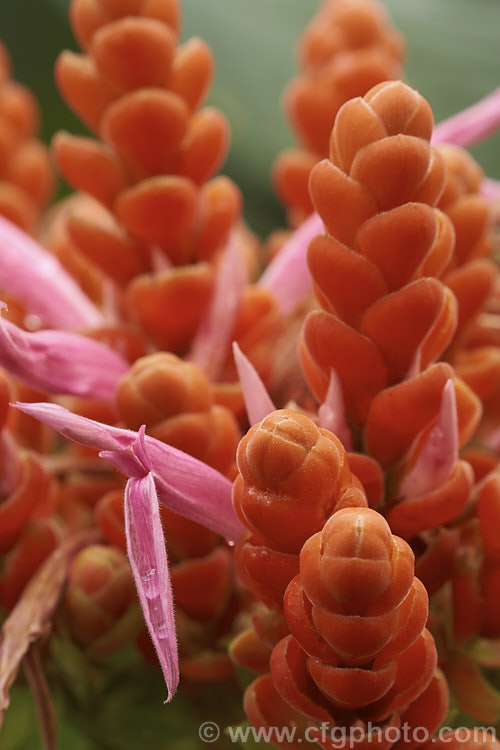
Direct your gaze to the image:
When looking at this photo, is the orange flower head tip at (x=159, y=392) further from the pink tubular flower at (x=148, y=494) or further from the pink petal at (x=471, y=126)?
the pink petal at (x=471, y=126)

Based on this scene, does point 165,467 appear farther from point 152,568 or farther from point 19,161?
point 19,161

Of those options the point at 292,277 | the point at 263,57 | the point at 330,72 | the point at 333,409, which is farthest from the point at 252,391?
the point at 263,57

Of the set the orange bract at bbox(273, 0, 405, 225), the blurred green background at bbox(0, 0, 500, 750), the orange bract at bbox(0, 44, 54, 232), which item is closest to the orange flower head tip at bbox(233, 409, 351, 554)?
the orange bract at bbox(273, 0, 405, 225)

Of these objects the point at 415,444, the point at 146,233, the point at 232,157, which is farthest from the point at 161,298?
the point at 232,157

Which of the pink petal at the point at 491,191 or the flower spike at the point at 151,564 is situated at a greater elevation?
the flower spike at the point at 151,564

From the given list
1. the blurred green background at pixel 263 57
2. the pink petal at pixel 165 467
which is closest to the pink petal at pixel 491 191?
the pink petal at pixel 165 467

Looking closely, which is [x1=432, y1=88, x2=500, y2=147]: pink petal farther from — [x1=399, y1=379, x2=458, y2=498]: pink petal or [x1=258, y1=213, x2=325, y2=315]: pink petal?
[x1=399, y1=379, x2=458, y2=498]: pink petal
